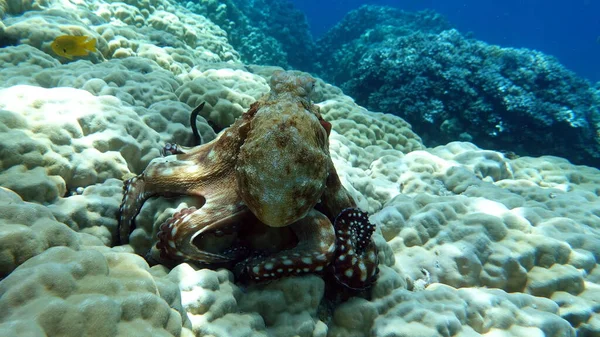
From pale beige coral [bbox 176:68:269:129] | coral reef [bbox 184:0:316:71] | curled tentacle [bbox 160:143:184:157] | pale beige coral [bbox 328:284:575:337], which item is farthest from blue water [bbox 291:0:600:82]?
pale beige coral [bbox 328:284:575:337]

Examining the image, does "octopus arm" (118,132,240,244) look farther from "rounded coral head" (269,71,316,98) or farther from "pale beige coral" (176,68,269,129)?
"pale beige coral" (176,68,269,129)

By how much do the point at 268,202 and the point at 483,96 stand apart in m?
11.3

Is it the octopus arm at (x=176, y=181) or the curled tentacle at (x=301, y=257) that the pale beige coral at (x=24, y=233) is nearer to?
the octopus arm at (x=176, y=181)

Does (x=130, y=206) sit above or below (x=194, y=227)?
below

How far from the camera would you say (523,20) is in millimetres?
75688

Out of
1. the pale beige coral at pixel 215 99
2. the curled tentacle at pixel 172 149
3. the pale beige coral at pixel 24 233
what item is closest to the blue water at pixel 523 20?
the pale beige coral at pixel 215 99

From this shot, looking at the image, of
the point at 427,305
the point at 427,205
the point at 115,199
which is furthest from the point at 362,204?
the point at 115,199

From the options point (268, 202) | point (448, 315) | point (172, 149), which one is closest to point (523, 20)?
point (448, 315)

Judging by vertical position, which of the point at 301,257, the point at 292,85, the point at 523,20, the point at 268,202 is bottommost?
the point at 301,257

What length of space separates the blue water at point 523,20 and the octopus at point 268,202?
207 ft

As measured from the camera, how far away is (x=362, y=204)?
13.3 feet

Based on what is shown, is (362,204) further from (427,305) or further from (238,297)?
(238,297)

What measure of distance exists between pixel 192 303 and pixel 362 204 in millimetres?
2404

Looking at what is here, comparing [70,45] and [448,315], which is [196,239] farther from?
[70,45]
